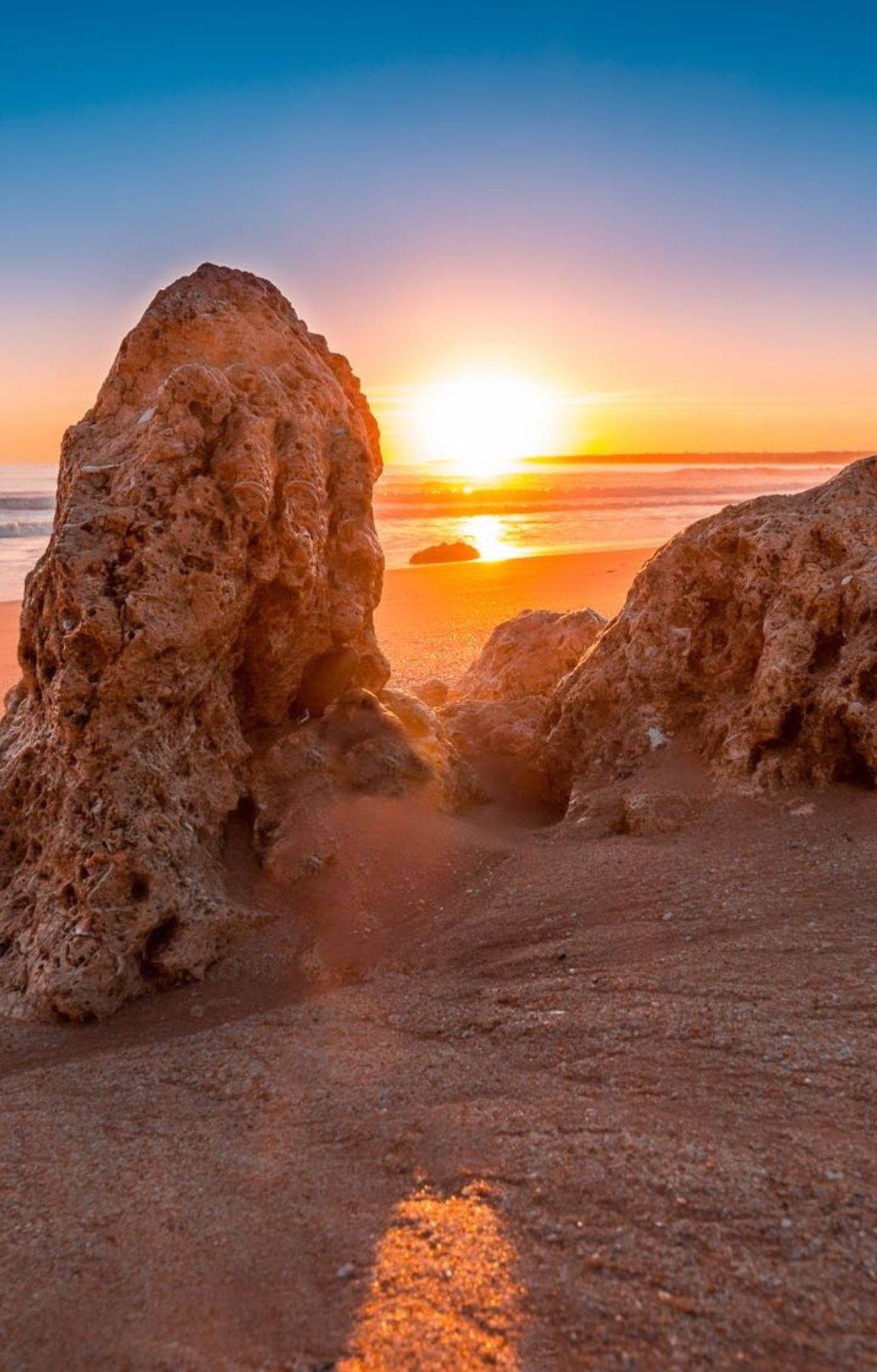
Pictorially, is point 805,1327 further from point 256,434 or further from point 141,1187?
point 256,434

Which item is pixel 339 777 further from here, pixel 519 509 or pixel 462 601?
pixel 519 509

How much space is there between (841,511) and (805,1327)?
3935 millimetres

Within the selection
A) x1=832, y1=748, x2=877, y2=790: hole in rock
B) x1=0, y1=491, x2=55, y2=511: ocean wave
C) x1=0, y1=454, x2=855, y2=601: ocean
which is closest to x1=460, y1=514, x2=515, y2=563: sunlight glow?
x1=0, y1=454, x2=855, y2=601: ocean

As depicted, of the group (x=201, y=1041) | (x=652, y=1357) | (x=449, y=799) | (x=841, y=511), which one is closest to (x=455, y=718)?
(x=449, y=799)

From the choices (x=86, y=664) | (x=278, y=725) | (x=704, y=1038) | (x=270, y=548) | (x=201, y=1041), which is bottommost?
(x=201, y=1041)

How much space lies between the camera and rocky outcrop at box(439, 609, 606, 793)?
598 cm

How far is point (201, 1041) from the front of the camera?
132 inches

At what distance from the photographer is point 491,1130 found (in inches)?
103

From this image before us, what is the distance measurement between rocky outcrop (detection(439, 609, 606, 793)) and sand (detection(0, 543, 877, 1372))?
5.64 feet

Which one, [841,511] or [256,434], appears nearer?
[256,434]

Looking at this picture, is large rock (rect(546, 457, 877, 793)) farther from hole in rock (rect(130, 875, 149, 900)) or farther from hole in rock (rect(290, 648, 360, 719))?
hole in rock (rect(130, 875, 149, 900))

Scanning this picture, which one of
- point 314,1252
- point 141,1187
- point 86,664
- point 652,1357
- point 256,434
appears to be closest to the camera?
point 652,1357

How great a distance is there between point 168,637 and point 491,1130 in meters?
2.44

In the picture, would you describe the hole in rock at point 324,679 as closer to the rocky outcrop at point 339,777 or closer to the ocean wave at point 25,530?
the rocky outcrop at point 339,777
